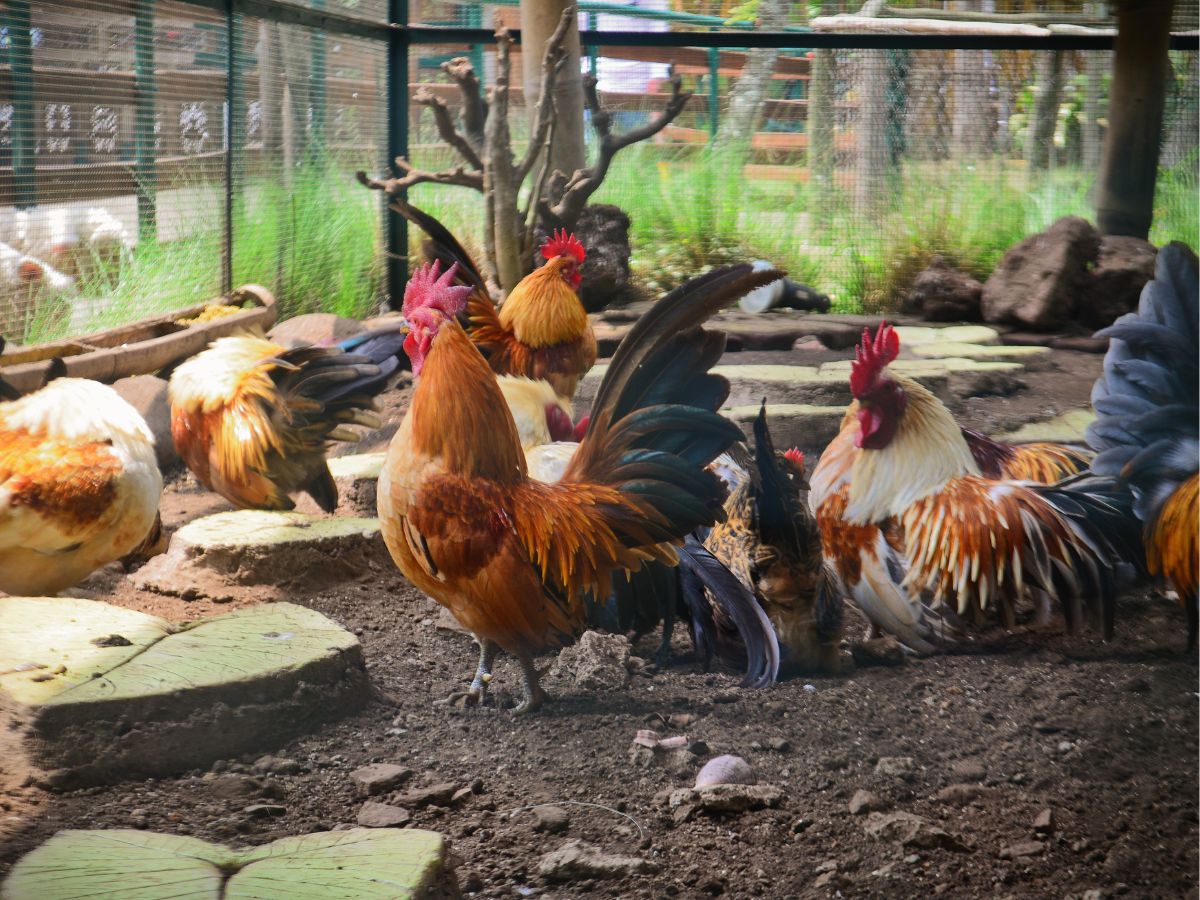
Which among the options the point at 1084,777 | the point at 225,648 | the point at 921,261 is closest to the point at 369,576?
the point at 225,648

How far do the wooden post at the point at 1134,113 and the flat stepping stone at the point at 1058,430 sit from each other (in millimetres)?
257

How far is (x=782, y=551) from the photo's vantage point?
146 centimetres

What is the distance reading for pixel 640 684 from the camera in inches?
51.9

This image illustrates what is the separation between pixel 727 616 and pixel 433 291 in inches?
24.2

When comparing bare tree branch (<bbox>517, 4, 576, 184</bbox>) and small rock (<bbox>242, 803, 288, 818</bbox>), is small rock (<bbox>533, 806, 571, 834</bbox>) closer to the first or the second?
small rock (<bbox>242, 803, 288, 818</bbox>)

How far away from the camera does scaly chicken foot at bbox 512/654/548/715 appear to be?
1.22 m

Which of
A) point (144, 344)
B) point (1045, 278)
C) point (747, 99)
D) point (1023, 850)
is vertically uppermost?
point (747, 99)

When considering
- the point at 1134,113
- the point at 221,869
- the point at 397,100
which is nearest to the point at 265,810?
the point at 221,869

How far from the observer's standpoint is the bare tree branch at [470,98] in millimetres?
1294

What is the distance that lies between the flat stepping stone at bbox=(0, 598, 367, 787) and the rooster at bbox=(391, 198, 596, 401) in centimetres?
52

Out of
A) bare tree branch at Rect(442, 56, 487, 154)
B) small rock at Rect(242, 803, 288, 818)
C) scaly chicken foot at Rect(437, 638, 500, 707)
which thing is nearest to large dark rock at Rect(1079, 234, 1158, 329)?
bare tree branch at Rect(442, 56, 487, 154)

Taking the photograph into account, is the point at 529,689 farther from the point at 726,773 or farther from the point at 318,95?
the point at 318,95

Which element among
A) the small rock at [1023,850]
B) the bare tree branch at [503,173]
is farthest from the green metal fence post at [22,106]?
the small rock at [1023,850]

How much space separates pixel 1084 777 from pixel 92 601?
130 centimetres
